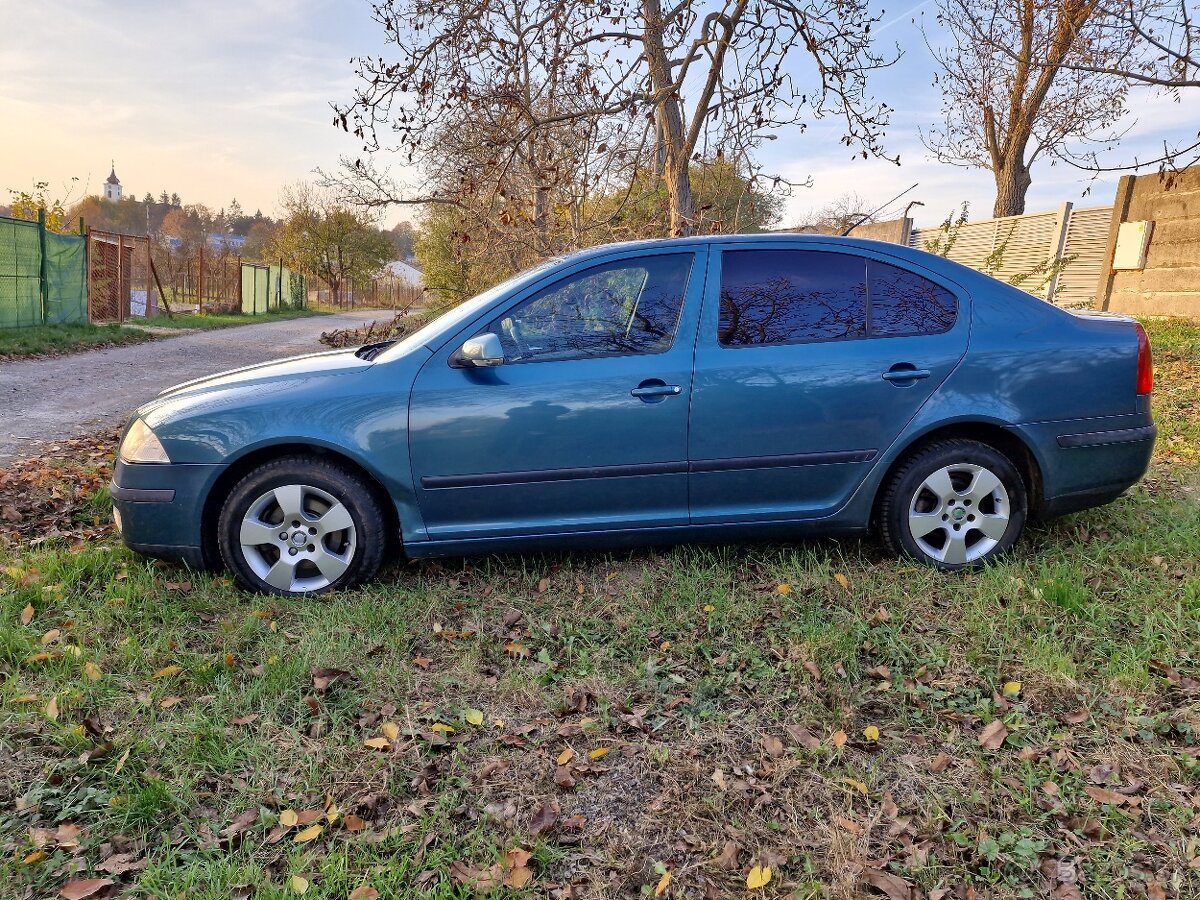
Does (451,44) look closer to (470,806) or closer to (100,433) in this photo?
(100,433)

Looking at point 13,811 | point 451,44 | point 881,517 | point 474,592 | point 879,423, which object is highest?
point 451,44

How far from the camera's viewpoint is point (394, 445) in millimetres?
3406

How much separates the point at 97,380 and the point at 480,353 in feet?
28.8

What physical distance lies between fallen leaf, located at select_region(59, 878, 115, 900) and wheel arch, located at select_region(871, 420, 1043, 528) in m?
3.20

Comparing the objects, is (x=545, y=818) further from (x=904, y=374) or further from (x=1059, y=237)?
(x=1059, y=237)

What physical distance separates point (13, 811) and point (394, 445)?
5.83ft

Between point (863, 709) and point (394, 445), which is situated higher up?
point (394, 445)

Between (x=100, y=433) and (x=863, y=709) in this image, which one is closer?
(x=863, y=709)

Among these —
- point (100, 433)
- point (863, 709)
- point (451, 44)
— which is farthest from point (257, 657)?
point (451, 44)

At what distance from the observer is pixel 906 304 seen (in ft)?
12.0

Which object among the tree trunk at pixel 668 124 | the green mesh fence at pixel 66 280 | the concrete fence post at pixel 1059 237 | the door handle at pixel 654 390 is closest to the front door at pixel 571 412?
the door handle at pixel 654 390

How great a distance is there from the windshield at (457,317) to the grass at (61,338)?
10.4 m

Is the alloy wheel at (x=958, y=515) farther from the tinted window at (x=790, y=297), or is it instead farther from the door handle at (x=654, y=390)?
the door handle at (x=654, y=390)

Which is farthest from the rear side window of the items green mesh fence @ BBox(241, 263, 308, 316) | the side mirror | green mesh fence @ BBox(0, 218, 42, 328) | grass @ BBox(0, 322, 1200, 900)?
green mesh fence @ BBox(241, 263, 308, 316)
